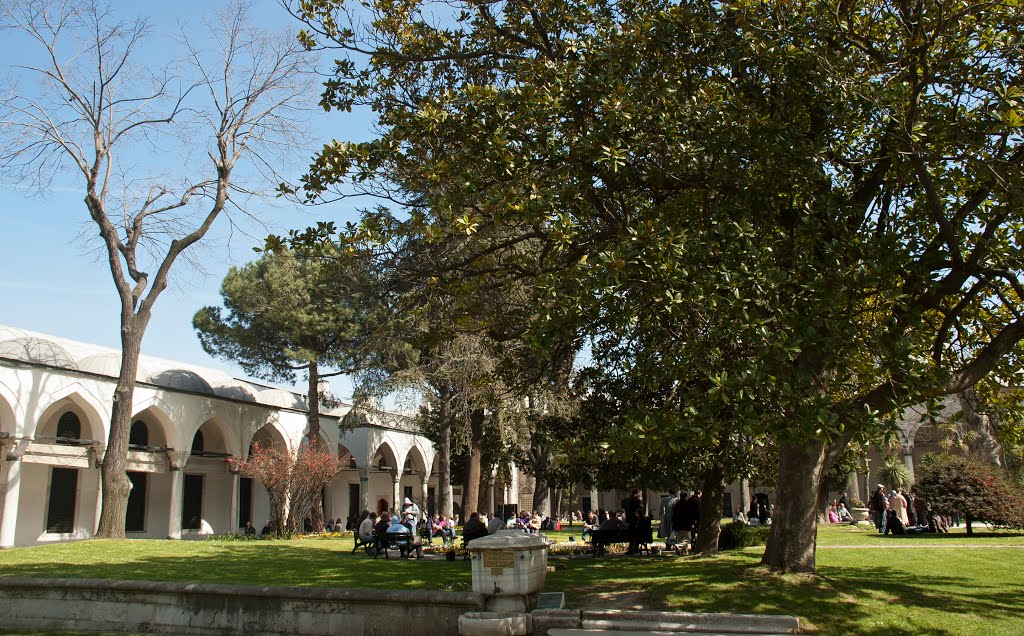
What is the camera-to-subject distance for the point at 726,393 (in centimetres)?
661

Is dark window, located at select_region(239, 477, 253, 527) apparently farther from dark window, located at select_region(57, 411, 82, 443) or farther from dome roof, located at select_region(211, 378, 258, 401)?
dark window, located at select_region(57, 411, 82, 443)

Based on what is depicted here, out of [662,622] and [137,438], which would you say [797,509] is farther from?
[137,438]

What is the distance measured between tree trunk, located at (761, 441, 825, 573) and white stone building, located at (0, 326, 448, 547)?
2067 centimetres

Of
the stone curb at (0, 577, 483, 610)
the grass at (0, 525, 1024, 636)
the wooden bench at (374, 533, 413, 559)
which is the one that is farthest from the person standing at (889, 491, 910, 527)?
the stone curb at (0, 577, 483, 610)

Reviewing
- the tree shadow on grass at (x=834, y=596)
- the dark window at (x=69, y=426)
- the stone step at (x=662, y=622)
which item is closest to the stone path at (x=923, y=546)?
the tree shadow on grass at (x=834, y=596)

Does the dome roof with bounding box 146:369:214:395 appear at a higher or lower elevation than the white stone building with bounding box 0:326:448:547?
higher

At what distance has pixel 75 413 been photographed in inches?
979

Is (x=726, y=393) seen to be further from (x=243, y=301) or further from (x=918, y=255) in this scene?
(x=243, y=301)

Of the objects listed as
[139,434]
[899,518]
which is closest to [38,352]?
[139,434]

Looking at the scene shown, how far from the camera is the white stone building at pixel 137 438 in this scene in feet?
71.5

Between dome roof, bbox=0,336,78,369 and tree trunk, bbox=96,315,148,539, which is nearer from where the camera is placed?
tree trunk, bbox=96,315,148,539

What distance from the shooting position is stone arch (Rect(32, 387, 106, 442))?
77.5 feet

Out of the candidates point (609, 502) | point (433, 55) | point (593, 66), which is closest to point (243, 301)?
point (433, 55)

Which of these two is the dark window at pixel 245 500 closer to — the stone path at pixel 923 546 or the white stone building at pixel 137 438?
the white stone building at pixel 137 438
